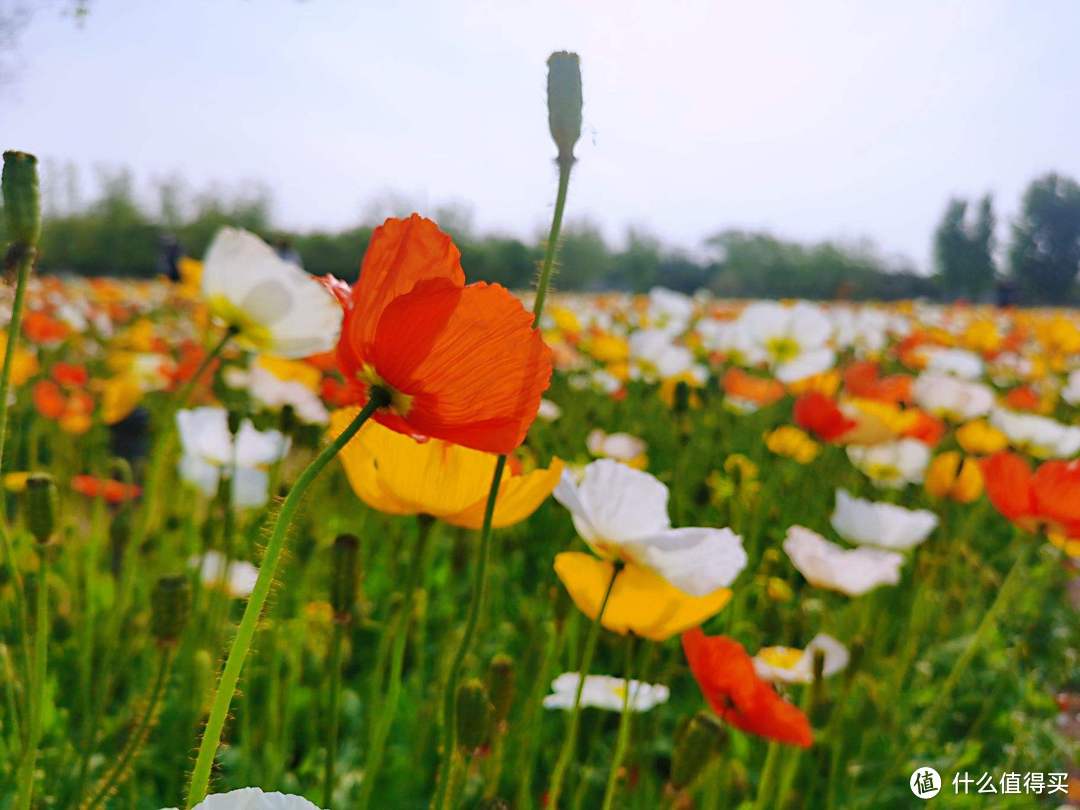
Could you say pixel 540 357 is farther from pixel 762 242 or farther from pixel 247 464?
pixel 762 242

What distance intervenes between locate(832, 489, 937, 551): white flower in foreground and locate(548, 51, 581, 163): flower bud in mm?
851

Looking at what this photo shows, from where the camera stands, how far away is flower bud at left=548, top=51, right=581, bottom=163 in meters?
0.40

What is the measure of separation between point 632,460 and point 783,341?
2.05 ft

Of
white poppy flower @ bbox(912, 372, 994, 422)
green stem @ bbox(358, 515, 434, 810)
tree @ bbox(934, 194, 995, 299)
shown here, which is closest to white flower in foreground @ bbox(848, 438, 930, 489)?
white poppy flower @ bbox(912, 372, 994, 422)

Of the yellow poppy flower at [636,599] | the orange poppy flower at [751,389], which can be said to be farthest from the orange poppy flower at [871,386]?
the yellow poppy flower at [636,599]

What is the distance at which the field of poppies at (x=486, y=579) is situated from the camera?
39 cm

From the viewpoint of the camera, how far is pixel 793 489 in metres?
2.17

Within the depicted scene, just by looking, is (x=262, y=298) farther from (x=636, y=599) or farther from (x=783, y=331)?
(x=783, y=331)

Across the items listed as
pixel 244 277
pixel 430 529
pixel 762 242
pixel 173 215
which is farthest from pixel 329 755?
pixel 173 215

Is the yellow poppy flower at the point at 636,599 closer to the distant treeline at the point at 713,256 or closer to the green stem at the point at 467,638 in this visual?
the green stem at the point at 467,638

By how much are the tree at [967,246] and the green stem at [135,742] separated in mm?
9446

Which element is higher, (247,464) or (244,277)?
(244,277)

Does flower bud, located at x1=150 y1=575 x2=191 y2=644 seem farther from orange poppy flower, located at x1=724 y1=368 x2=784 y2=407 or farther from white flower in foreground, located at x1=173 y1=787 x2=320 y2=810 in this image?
orange poppy flower, located at x1=724 y1=368 x2=784 y2=407

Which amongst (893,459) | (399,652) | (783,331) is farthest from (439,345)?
(783,331)
